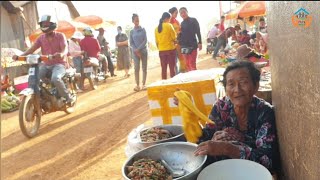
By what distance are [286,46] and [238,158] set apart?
0.82 m

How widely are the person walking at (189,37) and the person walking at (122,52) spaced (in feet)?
15.5

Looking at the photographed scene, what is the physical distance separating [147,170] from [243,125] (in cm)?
83

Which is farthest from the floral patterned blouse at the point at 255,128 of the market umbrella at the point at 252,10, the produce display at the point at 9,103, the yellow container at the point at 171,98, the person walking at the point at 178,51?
the market umbrella at the point at 252,10

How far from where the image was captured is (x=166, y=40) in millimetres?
7641

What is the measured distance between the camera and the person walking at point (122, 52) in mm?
12141

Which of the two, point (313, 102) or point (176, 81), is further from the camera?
point (176, 81)

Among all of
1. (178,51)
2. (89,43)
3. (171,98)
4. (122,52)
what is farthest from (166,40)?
(122,52)

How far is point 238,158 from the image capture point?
2.12 metres

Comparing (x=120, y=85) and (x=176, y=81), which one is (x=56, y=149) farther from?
(x=120, y=85)

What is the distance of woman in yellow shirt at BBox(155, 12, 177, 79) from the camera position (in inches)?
298

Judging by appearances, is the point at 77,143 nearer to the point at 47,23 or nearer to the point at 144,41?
the point at 47,23

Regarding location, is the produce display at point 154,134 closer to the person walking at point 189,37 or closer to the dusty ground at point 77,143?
the dusty ground at point 77,143

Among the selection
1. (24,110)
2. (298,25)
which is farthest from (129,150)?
(24,110)

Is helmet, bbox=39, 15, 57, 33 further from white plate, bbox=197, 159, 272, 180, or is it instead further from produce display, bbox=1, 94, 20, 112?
white plate, bbox=197, 159, 272, 180
